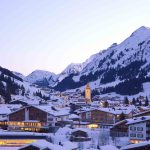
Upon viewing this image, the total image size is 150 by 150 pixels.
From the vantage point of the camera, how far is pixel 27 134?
286 ft

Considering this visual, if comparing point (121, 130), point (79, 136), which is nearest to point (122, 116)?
point (121, 130)

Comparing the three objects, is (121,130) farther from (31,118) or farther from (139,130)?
(31,118)

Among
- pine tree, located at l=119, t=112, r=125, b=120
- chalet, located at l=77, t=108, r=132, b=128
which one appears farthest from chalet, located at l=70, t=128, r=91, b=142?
chalet, located at l=77, t=108, r=132, b=128

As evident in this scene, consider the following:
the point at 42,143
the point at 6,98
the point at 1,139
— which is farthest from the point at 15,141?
the point at 6,98

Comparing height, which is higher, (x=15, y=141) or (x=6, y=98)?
(x=6, y=98)

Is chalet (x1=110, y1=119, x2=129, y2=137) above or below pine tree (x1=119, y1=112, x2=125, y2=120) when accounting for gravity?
below

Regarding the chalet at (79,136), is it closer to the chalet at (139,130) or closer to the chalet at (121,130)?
the chalet at (121,130)

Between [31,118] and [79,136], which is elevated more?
[31,118]

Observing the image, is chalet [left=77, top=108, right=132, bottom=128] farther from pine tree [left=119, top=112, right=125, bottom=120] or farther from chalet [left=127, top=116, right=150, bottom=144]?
chalet [left=127, top=116, right=150, bottom=144]

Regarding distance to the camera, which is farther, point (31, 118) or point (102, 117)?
point (102, 117)

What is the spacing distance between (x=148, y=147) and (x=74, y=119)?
73.3 m

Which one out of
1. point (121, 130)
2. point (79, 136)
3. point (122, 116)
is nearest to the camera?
point (79, 136)

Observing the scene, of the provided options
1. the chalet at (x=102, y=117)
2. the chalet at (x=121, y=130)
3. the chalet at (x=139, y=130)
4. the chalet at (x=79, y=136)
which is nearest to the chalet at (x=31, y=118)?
the chalet at (x=102, y=117)

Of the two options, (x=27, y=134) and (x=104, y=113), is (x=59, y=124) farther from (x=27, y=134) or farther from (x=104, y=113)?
(x=27, y=134)
